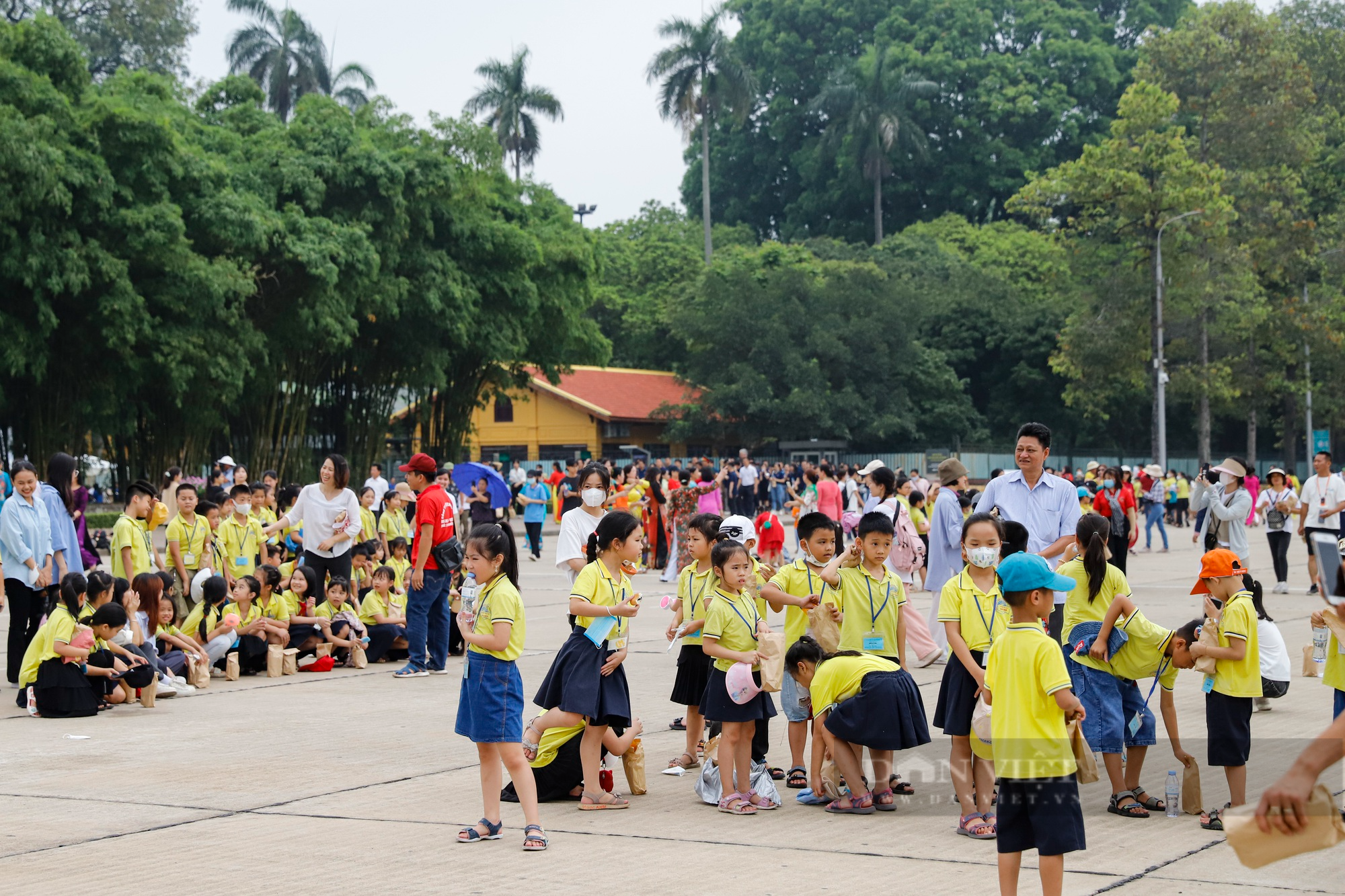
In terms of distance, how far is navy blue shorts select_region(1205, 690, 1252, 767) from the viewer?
19.9ft

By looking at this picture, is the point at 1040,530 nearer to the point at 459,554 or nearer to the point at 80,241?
the point at 459,554

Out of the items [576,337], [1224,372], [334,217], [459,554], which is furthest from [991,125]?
[459,554]

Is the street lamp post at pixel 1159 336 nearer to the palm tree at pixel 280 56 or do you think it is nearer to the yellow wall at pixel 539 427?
the yellow wall at pixel 539 427

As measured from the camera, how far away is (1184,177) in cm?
4072

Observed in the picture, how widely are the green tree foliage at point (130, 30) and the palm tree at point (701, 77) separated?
21269 millimetres

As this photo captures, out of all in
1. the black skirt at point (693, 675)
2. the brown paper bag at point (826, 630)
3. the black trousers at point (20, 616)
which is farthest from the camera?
the black trousers at point (20, 616)

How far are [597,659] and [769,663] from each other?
2.67 feet

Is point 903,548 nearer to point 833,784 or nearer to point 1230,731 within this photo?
point 833,784

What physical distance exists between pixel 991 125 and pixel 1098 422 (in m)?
23.7

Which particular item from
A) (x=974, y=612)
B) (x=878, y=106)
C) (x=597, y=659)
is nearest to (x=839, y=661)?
(x=974, y=612)

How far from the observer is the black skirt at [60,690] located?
9.53 meters

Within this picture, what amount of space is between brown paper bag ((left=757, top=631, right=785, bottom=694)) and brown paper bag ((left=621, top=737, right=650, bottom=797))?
0.77 m

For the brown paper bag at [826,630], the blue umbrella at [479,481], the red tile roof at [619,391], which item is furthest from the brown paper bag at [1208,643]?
the red tile roof at [619,391]

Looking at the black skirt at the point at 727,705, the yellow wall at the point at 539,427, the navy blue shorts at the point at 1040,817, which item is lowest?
the navy blue shorts at the point at 1040,817
